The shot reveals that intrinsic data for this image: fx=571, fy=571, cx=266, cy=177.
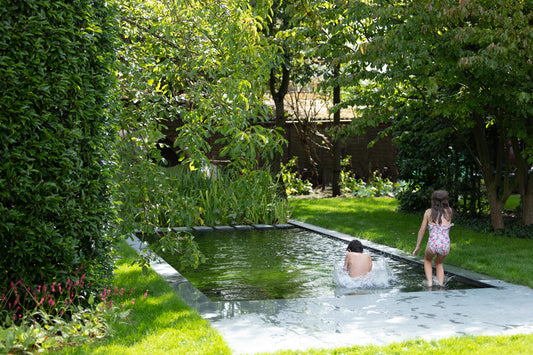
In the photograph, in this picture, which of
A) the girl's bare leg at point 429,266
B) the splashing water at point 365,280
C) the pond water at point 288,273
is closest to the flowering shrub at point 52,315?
the pond water at point 288,273

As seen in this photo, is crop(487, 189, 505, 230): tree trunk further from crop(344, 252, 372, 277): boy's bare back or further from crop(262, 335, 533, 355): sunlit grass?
crop(262, 335, 533, 355): sunlit grass

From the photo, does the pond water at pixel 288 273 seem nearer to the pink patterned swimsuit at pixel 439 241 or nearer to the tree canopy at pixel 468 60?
the pink patterned swimsuit at pixel 439 241

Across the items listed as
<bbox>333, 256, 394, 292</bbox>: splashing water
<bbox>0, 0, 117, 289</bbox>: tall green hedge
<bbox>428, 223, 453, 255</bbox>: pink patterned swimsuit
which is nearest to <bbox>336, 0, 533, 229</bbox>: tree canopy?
<bbox>428, 223, 453, 255</bbox>: pink patterned swimsuit

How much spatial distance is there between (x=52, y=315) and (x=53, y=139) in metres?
1.51

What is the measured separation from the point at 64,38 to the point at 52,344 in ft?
8.33

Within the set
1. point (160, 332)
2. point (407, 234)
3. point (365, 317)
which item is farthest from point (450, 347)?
point (407, 234)

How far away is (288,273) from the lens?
8609 millimetres

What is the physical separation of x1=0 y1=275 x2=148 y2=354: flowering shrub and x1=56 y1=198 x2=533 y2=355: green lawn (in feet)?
0.49

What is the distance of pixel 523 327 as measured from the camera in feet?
17.4

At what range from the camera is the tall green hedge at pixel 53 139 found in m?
4.80

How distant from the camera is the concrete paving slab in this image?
500cm

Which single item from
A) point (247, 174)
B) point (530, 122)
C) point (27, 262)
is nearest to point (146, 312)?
point (27, 262)

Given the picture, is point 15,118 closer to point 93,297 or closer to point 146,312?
point 93,297

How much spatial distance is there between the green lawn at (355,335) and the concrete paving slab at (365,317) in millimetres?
175
